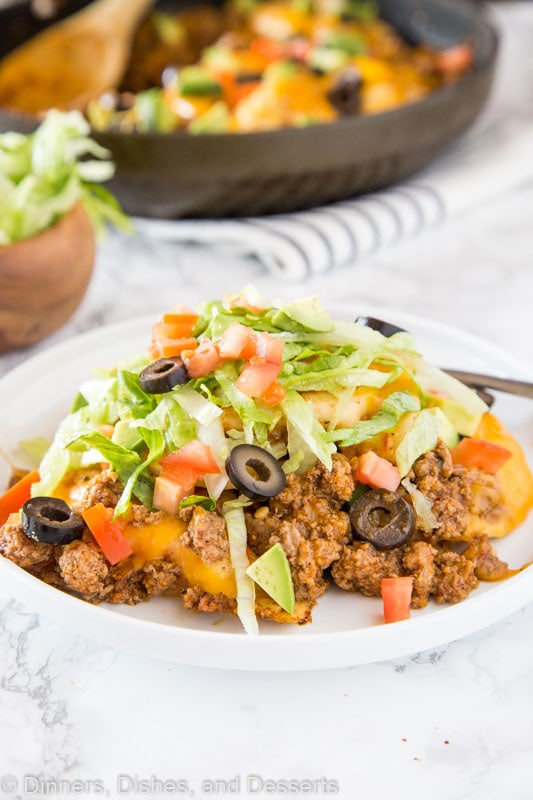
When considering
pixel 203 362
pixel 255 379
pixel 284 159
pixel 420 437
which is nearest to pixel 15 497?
pixel 203 362

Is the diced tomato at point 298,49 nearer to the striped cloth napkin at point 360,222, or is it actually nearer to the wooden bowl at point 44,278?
the striped cloth napkin at point 360,222

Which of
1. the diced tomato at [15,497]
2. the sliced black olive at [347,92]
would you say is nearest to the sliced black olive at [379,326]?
the diced tomato at [15,497]

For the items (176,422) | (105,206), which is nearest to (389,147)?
(105,206)

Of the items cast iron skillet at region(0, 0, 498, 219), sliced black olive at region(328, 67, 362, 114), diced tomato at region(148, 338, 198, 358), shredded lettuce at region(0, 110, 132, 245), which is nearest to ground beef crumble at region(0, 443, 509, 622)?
diced tomato at region(148, 338, 198, 358)

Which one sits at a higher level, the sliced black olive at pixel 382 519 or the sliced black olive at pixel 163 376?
the sliced black olive at pixel 163 376

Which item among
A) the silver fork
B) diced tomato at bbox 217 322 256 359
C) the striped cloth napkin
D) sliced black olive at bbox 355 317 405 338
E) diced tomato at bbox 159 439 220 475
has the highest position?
diced tomato at bbox 217 322 256 359

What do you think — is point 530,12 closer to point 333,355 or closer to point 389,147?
point 389,147

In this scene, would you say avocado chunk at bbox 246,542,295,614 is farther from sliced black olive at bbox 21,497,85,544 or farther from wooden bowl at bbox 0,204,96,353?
wooden bowl at bbox 0,204,96,353
